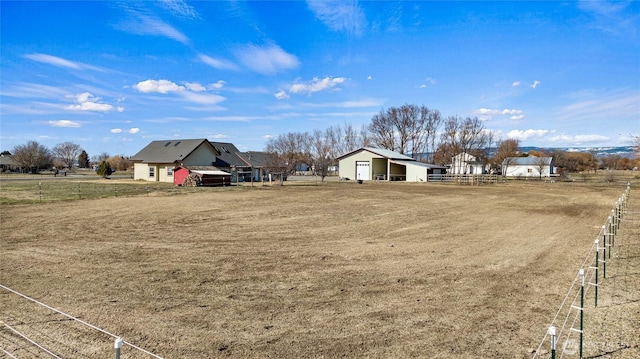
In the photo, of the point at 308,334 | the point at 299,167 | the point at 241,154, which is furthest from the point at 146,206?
the point at 299,167

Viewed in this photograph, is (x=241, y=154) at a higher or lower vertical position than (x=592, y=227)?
higher

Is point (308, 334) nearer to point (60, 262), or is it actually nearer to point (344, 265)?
point (344, 265)

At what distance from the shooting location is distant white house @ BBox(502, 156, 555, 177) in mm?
76625

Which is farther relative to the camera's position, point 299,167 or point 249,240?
point 299,167

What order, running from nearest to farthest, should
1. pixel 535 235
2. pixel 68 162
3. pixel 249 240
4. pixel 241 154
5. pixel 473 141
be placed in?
pixel 249 240, pixel 535 235, pixel 241 154, pixel 473 141, pixel 68 162

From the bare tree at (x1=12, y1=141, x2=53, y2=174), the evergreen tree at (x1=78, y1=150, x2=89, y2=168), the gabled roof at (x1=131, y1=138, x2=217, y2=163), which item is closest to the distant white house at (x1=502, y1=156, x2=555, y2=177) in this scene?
the gabled roof at (x1=131, y1=138, x2=217, y2=163)

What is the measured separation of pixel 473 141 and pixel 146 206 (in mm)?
70035

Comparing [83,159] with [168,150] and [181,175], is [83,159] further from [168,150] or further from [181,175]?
[181,175]

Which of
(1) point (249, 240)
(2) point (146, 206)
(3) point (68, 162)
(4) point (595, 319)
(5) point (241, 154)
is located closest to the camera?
(4) point (595, 319)

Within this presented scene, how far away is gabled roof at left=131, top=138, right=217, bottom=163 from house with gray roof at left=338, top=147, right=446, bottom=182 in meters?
21.6

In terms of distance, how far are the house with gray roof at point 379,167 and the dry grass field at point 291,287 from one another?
39747 mm

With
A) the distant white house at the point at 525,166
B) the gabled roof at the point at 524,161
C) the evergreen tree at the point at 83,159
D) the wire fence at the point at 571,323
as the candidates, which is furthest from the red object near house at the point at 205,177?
the evergreen tree at the point at 83,159

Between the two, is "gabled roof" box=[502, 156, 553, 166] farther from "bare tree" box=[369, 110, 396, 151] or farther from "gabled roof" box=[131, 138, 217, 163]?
"gabled roof" box=[131, 138, 217, 163]

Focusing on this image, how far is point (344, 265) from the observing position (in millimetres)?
8633
